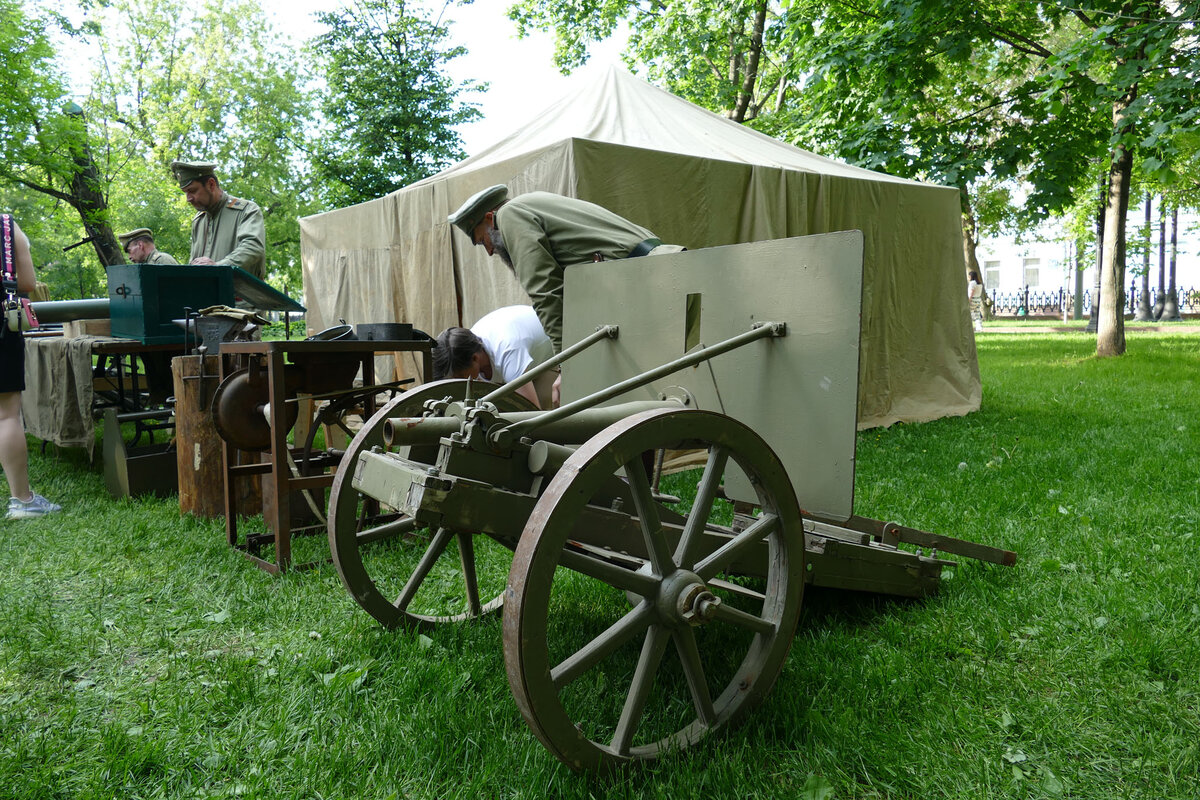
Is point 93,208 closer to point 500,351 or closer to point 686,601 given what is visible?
point 500,351

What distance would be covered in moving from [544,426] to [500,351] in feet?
6.82

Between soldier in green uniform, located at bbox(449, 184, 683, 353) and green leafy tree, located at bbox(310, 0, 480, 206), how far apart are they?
18.1 m

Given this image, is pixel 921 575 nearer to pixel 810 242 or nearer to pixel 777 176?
pixel 810 242

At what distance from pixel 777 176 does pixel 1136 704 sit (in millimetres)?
4709

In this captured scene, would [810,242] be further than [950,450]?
No

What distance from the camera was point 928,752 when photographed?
2.06 meters

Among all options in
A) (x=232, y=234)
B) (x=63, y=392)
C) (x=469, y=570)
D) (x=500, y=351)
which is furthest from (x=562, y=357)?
(x=232, y=234)

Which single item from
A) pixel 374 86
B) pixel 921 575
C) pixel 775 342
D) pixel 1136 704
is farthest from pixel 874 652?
pixel 374 86

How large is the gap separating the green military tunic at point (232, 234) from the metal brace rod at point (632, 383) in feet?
15.1

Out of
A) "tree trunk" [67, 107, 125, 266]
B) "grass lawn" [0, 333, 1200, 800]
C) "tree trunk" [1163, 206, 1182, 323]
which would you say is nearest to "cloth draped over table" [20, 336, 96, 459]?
"grass lawn" [0, 333, 1200, 800]

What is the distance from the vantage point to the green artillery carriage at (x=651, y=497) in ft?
6.31

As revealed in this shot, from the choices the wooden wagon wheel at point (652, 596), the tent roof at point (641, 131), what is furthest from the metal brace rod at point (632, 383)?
the tent roof at point (641, 131)

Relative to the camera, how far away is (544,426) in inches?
92.1

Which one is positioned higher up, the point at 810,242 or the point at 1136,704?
the point at 810,242
